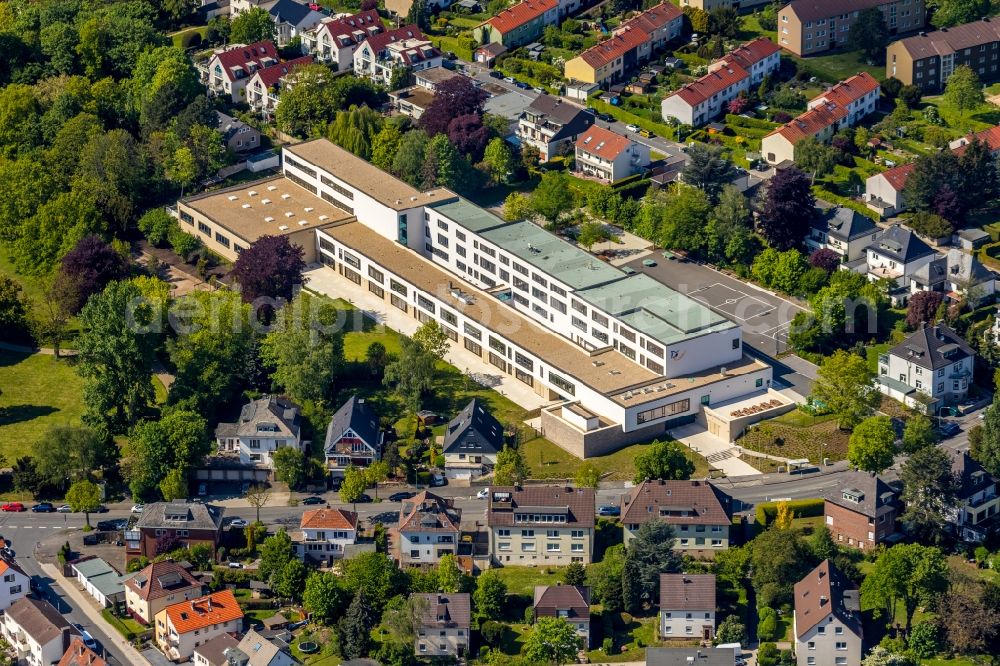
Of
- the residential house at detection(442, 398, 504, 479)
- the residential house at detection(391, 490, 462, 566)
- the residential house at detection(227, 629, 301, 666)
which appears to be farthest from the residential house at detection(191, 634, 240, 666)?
the residential house at detection(442, 398, 504, 479)

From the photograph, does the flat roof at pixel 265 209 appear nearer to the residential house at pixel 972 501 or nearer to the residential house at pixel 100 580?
the residential house at pixel 100 580

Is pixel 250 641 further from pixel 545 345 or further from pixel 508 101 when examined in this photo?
pixel 508 101

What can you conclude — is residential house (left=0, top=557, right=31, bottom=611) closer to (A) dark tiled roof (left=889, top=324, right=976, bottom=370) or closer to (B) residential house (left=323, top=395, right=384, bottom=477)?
(B) residential house (left=323, top=395, right=384, bottom=477)

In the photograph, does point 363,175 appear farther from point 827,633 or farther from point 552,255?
point 827,633

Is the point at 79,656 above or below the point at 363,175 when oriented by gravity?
below

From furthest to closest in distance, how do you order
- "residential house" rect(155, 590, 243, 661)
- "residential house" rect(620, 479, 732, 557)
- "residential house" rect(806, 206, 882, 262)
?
"residential house" rect(806, 206, 882, 262), "residential house" rect(620, 479, 732, 557), "residential house" rect(155, 590, 243, 661)

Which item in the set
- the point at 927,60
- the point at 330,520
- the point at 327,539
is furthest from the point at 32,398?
the point at 927,60

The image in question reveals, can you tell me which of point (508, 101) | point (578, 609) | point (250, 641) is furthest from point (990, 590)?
point (508, 101)
